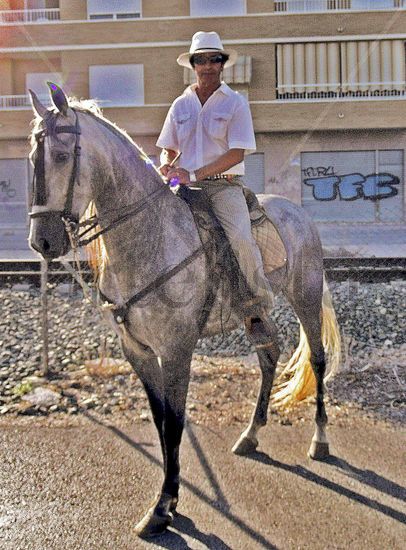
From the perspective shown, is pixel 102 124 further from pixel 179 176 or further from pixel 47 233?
pixel 47 233

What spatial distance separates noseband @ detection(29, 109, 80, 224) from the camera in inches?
146

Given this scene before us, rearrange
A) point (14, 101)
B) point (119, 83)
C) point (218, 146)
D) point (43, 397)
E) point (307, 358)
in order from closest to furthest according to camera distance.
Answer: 1. point (218, 146)
2. point (307, 358)
3. point (43, 397)
4. point (119, 83)
5. point (14, 101)

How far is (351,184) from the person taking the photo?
30.1m

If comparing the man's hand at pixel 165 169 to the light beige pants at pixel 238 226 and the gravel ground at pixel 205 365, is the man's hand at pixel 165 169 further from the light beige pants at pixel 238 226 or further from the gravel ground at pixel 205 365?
the gravel ground at pixel 205 365

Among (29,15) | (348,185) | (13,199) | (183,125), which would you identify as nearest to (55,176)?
(183,125)

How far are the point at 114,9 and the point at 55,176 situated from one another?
1193 inches

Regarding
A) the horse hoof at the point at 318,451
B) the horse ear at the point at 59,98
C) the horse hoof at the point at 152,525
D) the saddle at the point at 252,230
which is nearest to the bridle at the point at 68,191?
the horse ear at the point at 59,98

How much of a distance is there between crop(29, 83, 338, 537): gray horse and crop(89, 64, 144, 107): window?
90.1 ft

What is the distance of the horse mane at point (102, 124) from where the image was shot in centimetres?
380

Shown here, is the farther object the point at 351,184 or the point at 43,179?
the point at 351,184

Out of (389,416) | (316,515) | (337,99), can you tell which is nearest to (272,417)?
(389,416)

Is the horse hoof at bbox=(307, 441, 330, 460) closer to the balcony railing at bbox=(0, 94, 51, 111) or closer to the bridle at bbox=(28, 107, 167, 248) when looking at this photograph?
the bridle at bbox=(28, 107, 167, 248)

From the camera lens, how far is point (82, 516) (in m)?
4.32

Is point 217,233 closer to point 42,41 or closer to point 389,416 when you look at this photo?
point 389,416
